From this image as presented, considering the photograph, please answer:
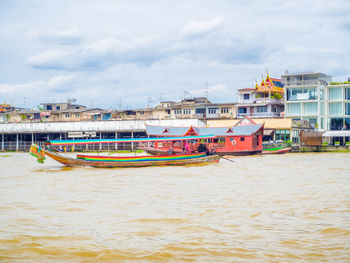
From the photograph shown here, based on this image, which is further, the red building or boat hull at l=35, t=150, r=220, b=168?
the red building

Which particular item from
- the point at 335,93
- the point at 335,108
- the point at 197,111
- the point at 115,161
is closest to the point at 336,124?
the point at 335,108

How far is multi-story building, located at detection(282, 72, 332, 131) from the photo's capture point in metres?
51.7

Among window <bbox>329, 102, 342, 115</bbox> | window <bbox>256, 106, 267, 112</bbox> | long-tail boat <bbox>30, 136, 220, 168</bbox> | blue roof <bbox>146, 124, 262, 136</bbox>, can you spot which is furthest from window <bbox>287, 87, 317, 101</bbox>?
long-tail boat <bbox>30, 136, 220, 168</bbox>

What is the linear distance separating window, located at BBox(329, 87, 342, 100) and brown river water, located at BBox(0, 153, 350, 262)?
36611 mm

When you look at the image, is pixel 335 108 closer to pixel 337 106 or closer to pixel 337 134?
pixel 337 106

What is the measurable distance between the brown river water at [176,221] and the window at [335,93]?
3661 cm

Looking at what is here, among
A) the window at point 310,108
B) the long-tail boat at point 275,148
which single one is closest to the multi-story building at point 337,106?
the window at point 310,108

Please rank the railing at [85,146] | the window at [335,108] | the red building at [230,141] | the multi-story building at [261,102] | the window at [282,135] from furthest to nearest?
the multi-story building at [261,102] < the window at [335,108] < the railing at [85,146] < the window at [282,135] < the red building at [230,141]

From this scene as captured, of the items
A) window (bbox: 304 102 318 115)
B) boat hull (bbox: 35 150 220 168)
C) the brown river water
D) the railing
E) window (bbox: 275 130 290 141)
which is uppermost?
window (bbox: 304 102 318 115)

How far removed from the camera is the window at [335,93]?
52469 millimetres

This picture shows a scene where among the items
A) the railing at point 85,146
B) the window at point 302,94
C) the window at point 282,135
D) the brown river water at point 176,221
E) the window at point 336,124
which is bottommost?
the brown river water at point 176,221

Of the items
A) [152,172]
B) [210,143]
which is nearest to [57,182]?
[152,172]

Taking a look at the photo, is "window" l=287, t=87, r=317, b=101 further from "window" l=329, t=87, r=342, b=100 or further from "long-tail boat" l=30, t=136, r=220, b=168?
"long-tail boat" l=30, t=136, r=220, b=168

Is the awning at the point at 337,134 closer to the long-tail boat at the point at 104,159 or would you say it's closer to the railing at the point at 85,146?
the railing at the point at 85,146
